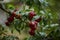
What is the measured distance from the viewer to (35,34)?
105 centimetres

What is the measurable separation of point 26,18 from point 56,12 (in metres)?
0.19

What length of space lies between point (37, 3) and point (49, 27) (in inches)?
6.5

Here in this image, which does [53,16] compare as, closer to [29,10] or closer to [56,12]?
[56,12]

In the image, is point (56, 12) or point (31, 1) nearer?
point (31, 1)

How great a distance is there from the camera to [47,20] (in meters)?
1.12

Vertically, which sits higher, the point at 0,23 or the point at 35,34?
the point at 0,23

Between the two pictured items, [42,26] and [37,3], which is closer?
[37,3]

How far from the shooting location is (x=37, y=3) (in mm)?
1004

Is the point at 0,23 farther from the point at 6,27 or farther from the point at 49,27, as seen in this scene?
the point at 49,27

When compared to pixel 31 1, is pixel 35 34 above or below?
below

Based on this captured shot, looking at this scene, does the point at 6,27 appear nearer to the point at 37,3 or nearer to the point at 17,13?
the point at 17,13

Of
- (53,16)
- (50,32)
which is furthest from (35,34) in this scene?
(53,16)

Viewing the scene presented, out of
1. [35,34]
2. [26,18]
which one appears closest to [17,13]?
[26,18]

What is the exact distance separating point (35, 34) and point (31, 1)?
0.18 meters
